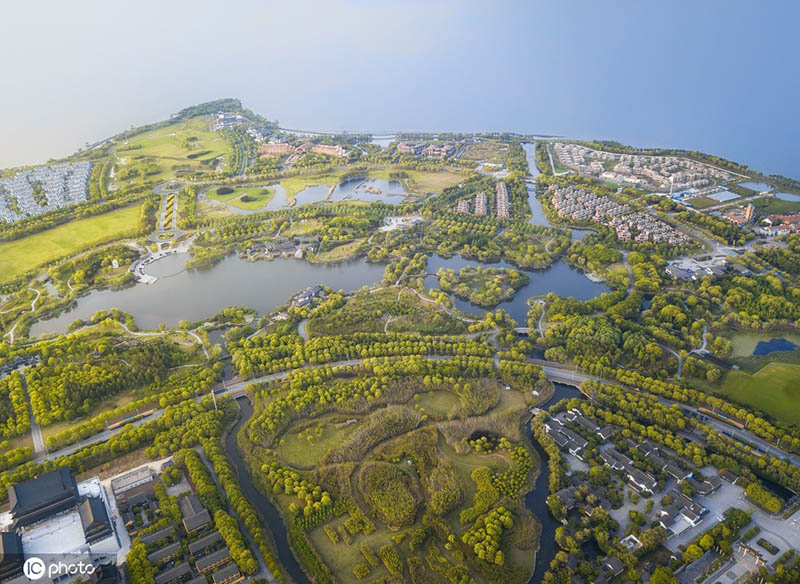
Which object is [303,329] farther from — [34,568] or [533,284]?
[34,568]

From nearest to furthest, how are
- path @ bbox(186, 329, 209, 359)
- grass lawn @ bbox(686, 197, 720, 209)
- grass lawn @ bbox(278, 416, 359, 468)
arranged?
grass lawn @ bbox(278, 416, 359, 468), path @ bbox(186, 329, 209, 359), grass lawn @ bbox(686, 197, 720, 209)

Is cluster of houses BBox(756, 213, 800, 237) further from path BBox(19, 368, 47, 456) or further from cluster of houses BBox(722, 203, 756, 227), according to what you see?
path BBox(19, 368, 47, 456)

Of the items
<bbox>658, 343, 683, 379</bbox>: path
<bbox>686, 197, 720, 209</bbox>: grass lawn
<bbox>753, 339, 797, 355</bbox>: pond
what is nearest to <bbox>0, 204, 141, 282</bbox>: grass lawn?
<bbox>658, 343, 683, 379</bbox>: path

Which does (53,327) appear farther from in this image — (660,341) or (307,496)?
(660,341)

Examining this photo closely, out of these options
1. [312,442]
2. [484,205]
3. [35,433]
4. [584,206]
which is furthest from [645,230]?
[35,433]

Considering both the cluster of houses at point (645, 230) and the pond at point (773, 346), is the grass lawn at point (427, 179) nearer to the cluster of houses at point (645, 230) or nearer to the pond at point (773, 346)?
the cluster of houses at point (645, 230)

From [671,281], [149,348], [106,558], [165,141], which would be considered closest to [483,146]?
[671,281]
